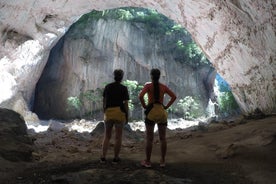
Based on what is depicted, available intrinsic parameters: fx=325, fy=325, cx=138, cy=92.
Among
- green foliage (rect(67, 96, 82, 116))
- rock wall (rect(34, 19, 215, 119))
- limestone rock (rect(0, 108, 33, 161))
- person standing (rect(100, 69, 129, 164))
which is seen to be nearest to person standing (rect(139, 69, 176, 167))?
person standing (rect(100, 69, 129, 164))

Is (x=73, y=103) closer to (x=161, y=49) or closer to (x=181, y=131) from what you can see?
(x=161, y=49)

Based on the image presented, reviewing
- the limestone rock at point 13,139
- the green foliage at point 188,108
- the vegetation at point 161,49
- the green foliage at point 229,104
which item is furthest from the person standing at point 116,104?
the green foliage at point 188,108

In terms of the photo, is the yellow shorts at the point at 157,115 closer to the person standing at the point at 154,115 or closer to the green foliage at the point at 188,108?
the person standing at the point at 154,115

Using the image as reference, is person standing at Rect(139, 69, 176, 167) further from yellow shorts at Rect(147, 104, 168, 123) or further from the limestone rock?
the limestone rock

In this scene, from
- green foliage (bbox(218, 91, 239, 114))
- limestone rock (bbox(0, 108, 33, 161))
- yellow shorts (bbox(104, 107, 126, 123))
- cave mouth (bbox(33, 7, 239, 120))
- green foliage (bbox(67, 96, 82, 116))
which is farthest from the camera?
cave mouth (bbox(33, 7, 239, 120))

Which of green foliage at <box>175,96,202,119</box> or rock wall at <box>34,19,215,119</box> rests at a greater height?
rock wall at <box>34,19,215,119</box>

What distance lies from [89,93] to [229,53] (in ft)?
45.9

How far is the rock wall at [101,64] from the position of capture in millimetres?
23781

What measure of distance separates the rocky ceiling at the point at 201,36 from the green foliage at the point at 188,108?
Result: 10050 mm

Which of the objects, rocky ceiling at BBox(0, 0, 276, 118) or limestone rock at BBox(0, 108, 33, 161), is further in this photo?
rocky ceiling at BBox(0, 0, 276, 118)

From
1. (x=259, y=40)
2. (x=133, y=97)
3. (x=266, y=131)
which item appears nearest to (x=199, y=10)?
(x=259, y=40)

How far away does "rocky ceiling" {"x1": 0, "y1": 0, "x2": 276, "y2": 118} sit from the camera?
8.74m

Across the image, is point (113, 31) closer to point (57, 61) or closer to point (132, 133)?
point (57, 61)

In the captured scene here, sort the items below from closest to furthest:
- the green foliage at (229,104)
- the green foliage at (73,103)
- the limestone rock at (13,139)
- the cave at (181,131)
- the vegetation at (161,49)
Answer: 1. the cave at (181,131)
2. the limestone rock at (13,139)
3. the green foliage at (229,104)
4. the green foliage at (73,103)
5. the vegetation at (161,49)
